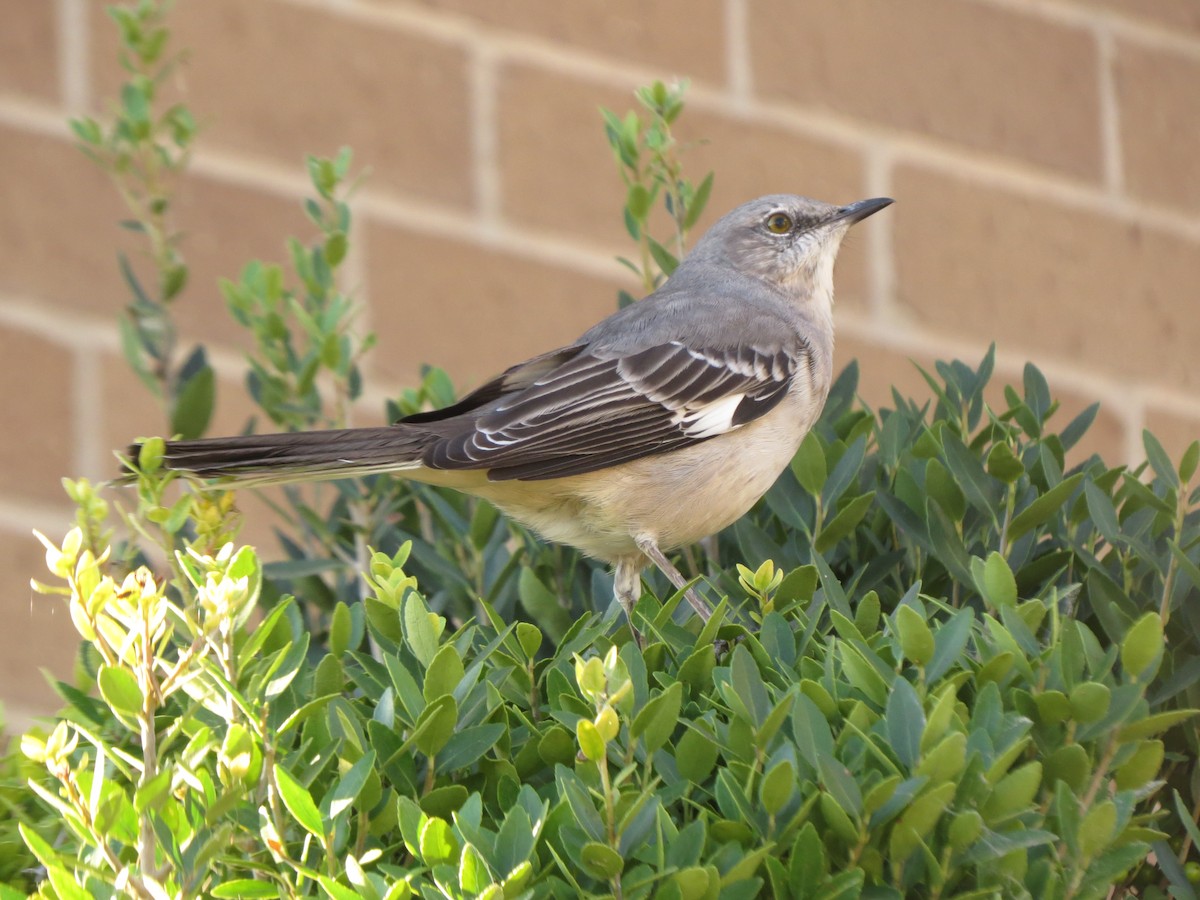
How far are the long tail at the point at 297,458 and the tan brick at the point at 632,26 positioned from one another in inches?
79.9

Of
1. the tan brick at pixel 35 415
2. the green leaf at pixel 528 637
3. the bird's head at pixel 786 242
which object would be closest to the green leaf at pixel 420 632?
the green leaf at pixel 528 637

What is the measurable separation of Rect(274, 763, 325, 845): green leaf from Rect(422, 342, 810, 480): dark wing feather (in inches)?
64.3

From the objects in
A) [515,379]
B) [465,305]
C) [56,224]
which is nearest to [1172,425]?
[465,305]

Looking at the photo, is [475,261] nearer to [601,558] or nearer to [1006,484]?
[601,558]

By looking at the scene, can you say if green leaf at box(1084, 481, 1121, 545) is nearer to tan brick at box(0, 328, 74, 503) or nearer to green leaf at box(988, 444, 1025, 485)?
green leaf at box(988, 444, 1025, 485)

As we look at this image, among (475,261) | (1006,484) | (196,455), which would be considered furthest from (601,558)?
(475,261)

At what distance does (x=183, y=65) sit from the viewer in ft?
14.4

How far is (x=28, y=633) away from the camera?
4008mm

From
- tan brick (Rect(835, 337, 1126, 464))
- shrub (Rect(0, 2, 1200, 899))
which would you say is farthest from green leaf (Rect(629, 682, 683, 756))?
tan brick (Rect(835, 337, 1126, 464))

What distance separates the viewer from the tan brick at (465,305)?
4.61 meters

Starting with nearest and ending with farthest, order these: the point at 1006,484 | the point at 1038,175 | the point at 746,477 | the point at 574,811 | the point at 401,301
A: the point at 574,811
the point at 1006,484
the point at 746,477
the point at 401,301
the point at 1038,175

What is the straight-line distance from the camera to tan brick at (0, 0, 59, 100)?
4.28 m

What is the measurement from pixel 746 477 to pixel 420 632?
4.57 feet

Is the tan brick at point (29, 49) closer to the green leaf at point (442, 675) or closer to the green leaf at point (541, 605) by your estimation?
the green leaf at point (541, 605)
